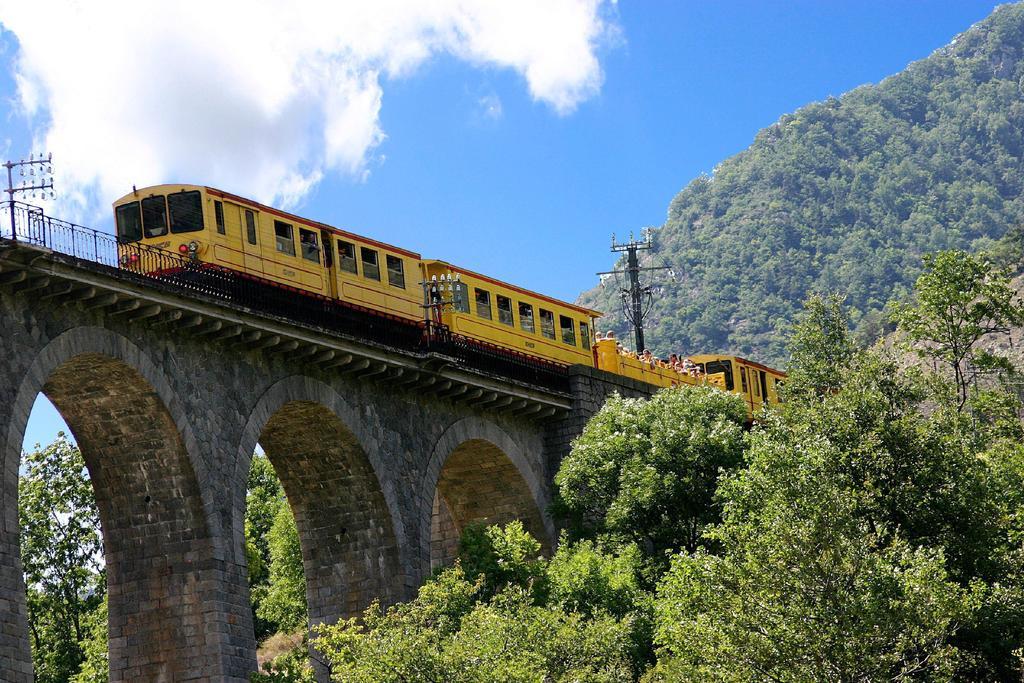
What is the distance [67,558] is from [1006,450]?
34286 mm

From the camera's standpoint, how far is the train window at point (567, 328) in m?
58.9

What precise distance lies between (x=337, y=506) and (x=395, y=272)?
747 centimetres

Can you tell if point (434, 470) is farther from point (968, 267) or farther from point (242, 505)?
point (968, 267)

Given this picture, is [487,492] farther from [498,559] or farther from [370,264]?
[370,264]

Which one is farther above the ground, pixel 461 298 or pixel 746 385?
pixel 461 298

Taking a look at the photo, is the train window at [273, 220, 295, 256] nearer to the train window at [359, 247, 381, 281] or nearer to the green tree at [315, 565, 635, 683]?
the train window at [359, 247, 381, 281]

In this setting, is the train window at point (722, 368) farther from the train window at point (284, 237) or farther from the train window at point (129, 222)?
the train window at point (129, 222)

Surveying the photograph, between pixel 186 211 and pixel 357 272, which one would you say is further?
pixel 357 272

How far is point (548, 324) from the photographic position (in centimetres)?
5812

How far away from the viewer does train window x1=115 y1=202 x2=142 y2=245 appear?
1729 inches

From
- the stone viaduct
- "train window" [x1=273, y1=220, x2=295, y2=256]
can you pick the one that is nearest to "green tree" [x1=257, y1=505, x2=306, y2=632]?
the stone viaduct

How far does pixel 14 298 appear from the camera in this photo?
35750 mm

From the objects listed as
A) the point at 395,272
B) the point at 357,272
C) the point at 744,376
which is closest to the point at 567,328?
the point at 395,272

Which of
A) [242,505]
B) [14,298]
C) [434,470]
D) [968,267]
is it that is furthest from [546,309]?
[14,298]
